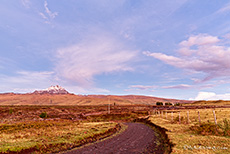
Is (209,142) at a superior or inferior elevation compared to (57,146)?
superior

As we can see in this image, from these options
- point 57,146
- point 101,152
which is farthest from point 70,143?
point 101,152

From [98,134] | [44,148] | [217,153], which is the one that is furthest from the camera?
[98,134]

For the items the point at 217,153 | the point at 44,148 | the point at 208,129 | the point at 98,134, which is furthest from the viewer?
the point at 98,134

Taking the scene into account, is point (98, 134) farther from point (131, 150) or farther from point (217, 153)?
point (217, 153)

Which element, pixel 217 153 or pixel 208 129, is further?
pixel 208 129

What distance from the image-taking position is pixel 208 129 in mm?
18312

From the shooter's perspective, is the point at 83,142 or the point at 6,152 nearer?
the point at 6,152

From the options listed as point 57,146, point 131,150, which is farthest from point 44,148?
point 131,150

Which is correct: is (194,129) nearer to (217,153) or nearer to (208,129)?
(208,129)

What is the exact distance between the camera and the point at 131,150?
14.3 metres

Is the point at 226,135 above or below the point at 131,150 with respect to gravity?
above

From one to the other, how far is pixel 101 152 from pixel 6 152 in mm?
8151

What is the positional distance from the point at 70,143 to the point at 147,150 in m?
8.14

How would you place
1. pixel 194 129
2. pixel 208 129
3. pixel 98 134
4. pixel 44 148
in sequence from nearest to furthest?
pixel 44 148 → pixel 208 129 → pixel 194 129 → pixel 98 134
